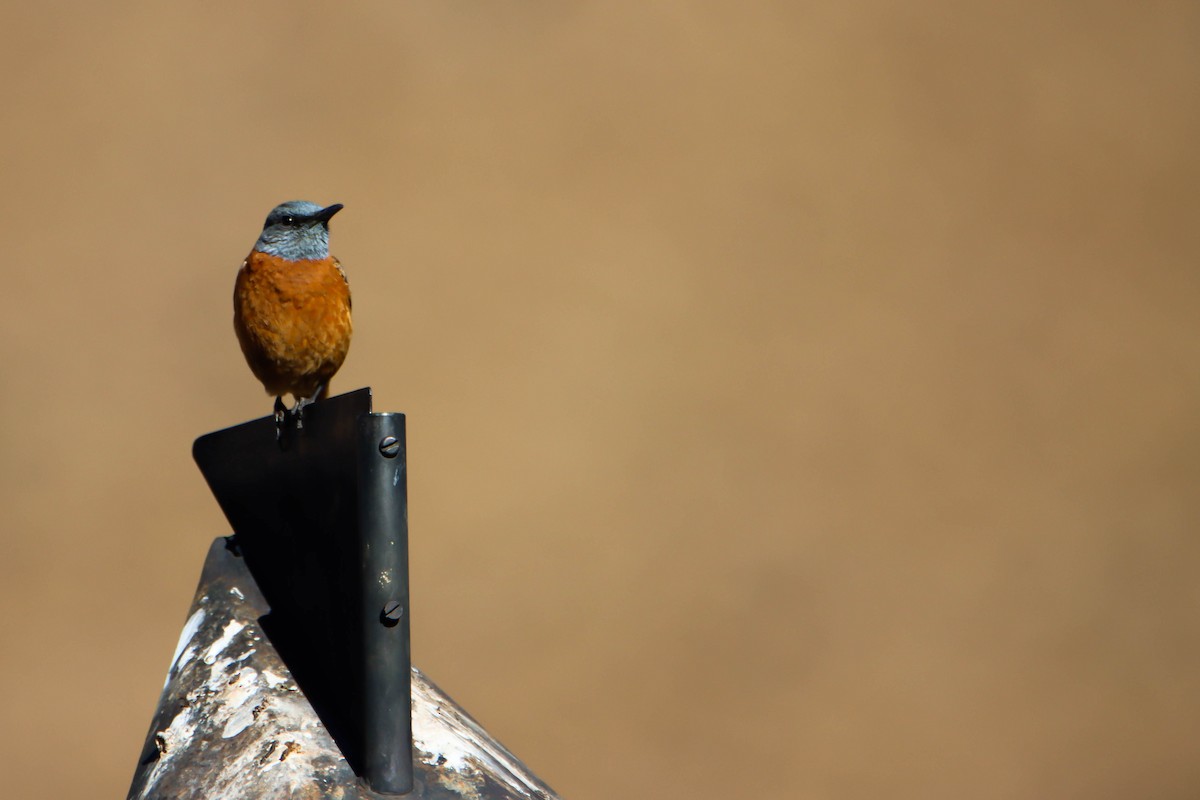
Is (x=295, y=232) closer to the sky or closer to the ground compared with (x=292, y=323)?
closer to the sky

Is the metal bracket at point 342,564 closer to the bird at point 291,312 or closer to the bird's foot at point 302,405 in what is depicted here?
the bird's foot at point 302,405

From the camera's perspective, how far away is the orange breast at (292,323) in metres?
3.04

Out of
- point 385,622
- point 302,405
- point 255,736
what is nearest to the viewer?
point 385,622

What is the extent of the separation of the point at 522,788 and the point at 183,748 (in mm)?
459

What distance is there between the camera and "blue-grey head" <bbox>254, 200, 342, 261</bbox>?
128 inches

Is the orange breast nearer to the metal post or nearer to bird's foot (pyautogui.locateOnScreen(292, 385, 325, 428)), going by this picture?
bird's foot (pyautogui.locateOnScreen(292, 385, 325, 428))

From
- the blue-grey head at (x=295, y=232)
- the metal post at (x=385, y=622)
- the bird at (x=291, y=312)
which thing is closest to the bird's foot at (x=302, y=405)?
the bird at (x=291, y=312)

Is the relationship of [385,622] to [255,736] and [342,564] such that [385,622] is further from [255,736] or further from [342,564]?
[255,736]

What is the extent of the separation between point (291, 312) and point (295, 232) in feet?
1.14

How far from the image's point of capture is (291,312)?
305 cm

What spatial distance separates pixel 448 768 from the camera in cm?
150

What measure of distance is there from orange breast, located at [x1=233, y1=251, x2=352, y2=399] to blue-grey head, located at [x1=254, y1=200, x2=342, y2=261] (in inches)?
2.1

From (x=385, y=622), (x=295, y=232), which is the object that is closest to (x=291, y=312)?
(x=295, y=232)

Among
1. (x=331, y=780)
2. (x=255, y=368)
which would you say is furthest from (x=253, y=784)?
(x=255, y=368)
